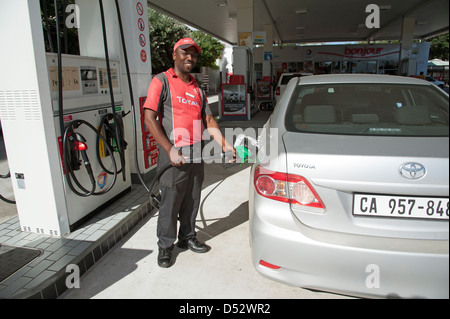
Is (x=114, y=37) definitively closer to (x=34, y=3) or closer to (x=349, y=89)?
(x=34, y=3)

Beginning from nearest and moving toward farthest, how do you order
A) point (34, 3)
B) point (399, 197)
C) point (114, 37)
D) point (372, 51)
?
point (399, 197) < point (34, 3) < point (114, 37) < point (372, 51)

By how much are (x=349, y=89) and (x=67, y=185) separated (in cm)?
260

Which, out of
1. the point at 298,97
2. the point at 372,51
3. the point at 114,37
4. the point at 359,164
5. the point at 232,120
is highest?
the point at 372,51

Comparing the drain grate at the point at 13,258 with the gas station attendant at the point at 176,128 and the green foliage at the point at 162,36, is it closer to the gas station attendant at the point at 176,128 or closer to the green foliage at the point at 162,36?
the gas station attendant at the point at 176,128

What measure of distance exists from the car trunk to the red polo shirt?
1.09 m

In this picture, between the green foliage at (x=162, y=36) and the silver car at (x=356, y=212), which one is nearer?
the silver car at (x=356, y=212)

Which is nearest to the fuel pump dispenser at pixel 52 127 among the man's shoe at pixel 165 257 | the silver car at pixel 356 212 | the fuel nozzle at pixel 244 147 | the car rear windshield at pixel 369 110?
the man's shoe at pixel 165 257

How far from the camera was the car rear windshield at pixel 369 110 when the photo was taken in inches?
85.0

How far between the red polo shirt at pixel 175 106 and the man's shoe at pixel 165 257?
0.90 metres

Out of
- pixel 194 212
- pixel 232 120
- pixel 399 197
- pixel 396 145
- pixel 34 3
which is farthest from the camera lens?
pixel 232 120

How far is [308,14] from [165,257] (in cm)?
1917

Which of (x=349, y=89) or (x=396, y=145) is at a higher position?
(x=349, y=89)

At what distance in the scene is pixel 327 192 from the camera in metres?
1.73

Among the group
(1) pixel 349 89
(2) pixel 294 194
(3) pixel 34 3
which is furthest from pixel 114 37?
(2) pixel 294 194
